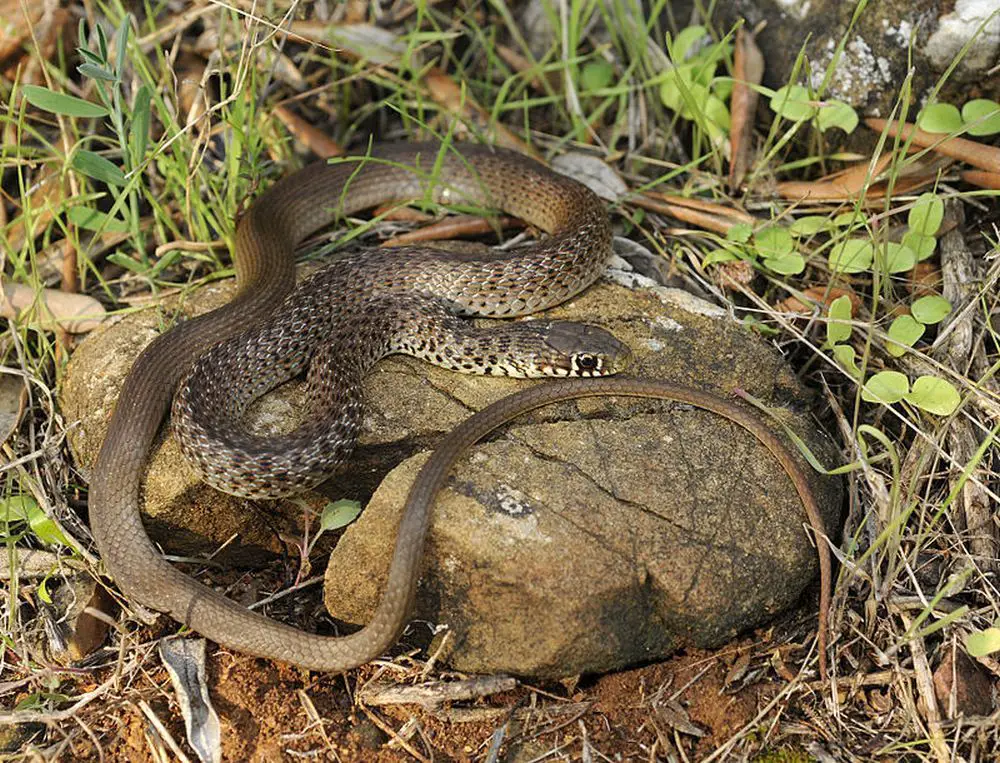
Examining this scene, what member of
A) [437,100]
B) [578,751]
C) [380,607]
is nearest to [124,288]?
[437,100]

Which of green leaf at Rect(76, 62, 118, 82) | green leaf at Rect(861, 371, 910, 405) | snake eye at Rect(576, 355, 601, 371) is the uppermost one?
green leaf at Rect(76, 62, 118, 82)

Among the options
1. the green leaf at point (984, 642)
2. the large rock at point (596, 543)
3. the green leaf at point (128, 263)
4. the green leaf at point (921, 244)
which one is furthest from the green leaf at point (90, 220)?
the green leaf at point (984, 642)

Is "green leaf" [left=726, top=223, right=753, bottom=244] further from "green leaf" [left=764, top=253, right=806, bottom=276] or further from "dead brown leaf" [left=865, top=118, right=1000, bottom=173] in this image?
"dead brown leaf" [left=865, top=118, right=1000, bottom=173]

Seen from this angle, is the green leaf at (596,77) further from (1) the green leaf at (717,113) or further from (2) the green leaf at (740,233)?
(2) the green leaf at (740,233)

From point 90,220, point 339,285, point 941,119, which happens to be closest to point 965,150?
point 941,119

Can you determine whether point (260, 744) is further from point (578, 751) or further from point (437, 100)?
point (437, 100)

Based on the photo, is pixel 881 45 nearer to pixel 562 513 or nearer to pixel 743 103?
pixel 743 103

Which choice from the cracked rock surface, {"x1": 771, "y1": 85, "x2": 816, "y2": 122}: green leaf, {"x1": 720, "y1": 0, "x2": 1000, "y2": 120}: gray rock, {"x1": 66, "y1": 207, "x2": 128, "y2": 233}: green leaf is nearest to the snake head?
the cracked rock surface
